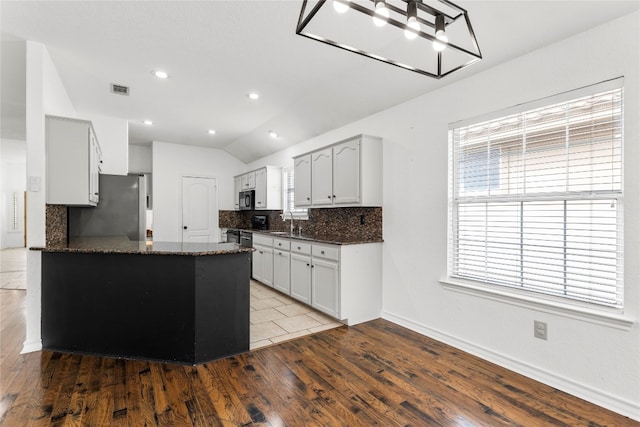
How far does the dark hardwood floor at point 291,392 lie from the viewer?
194cm

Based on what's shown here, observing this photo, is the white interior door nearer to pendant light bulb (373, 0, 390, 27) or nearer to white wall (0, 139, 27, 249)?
white wall (0, 139, 27, 249)

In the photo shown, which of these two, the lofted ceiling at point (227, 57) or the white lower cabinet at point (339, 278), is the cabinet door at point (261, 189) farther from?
the white lower cabinet at point (339, 278)

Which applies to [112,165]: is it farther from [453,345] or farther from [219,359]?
[453,345]

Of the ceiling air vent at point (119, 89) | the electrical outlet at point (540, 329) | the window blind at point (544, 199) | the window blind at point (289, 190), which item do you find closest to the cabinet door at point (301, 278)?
the window blind at point (289, 190)

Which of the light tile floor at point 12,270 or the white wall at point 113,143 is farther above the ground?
the white wall at point 113,143

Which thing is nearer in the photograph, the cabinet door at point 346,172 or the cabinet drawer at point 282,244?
the cabinet door at point 346,172

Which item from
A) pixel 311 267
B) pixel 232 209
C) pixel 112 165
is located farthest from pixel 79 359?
pixel 232 209

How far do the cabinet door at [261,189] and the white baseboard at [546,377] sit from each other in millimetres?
3632

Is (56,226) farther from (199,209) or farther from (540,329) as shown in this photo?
(540,329)

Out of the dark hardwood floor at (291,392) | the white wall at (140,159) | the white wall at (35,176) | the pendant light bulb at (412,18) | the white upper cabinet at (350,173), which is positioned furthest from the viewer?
the white wall at (140,159)

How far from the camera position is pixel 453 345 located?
2998 millimetres

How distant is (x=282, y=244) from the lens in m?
4.63

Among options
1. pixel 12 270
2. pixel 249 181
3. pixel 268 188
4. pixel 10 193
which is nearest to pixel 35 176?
pixel 268 188

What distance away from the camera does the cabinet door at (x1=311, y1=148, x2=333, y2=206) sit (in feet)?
13.6
